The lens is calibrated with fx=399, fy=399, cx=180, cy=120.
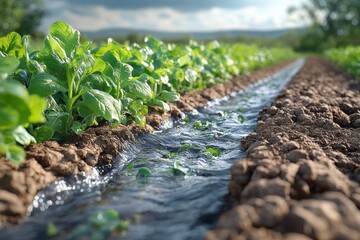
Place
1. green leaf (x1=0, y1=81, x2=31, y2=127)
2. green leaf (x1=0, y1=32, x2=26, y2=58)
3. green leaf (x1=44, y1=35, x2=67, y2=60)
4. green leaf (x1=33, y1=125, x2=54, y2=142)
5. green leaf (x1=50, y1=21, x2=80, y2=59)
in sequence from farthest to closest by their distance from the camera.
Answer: green leaf (x1=0, y1=32, x2=26, y2=58)
green leaf (x1=50, y1=21, x2=80, y2=59)
green leaf (x1=44, y1=35, x2=67, y2=60)
green leaf (x1=33, y1=125, x2=54, y2=142)
green leaf (x1=0, y1=81, x2=31, y2=127)

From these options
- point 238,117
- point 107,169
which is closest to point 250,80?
point 238,117

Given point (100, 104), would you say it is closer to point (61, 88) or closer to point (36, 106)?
point (61, 88)

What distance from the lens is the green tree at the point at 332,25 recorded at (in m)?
52.5

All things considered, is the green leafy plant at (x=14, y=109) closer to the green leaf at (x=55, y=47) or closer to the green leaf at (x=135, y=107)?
the green leaf at (x=55, y=47)

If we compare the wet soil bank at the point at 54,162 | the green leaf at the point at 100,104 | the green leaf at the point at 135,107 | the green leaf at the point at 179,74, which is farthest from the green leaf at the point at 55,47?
the green leaf at the point at 179,74

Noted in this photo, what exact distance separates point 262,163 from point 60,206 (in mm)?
1200

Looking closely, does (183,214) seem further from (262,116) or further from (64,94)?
(262,116)

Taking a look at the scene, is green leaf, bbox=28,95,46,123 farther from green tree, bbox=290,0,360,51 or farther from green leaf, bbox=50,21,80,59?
green tree, bbox=290,0,360,51

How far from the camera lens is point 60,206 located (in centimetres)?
230

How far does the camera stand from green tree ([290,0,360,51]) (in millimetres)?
52531

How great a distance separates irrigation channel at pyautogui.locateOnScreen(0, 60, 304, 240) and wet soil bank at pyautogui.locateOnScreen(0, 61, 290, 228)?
2.5 inches

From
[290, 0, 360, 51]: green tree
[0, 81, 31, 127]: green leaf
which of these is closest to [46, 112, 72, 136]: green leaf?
[0, 81, 31, 127]: green leaf

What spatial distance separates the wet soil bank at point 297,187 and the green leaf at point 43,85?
1483 mm

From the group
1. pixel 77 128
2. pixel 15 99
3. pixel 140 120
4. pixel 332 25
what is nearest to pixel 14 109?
pixel 15 99
